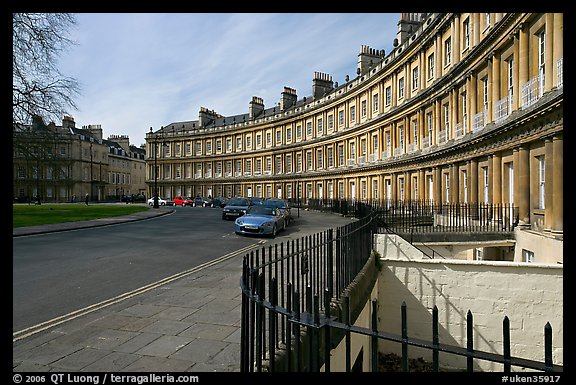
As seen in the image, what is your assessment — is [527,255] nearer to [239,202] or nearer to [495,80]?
[495,80]

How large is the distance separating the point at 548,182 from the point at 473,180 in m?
7.60

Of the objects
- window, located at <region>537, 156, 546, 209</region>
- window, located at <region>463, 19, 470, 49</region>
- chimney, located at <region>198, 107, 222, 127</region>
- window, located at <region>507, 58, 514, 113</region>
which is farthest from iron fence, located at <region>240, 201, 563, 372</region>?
chimney, located at <region>198, 107, 222, 127</region>

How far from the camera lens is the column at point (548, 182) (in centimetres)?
1325

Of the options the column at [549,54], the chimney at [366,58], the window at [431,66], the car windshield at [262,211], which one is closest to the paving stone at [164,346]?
the car windshield at [262,211]

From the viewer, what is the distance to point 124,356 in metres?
4.00

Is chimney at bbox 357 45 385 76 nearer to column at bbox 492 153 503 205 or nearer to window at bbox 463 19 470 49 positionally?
window at bbox 463 19 470 49

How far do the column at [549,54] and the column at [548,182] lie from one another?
2.15 metres

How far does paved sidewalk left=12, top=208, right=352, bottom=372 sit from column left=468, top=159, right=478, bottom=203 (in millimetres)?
18562

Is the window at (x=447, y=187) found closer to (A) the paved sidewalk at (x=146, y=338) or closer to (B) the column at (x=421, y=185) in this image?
(B) the column at (x=421, y=185)

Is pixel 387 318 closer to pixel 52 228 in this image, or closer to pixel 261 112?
pixel 52 228

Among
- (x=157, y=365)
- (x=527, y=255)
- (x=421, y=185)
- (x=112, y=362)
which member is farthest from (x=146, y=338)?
(x=421, y=185)

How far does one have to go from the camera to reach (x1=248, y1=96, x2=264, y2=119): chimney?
66438 mm

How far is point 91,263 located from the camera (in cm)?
959
